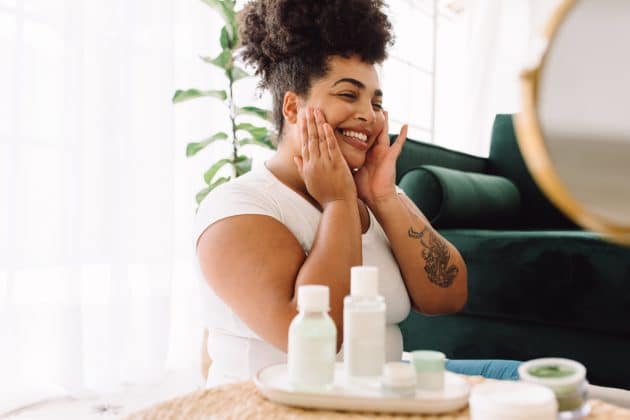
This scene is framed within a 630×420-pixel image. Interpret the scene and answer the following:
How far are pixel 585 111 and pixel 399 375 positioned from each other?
0.93 feet

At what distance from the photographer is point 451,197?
1.70 metres

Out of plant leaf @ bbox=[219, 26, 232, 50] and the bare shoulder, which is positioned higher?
plant leaf @ bbox=[219, 26, 232, 50]

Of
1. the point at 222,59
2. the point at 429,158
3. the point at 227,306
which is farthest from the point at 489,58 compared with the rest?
the point at 227,306

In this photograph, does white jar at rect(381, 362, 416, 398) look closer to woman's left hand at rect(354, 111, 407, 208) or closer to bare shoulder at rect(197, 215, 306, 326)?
bare shoulder at rect(197, 215, 306, 326)

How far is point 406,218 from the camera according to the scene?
3.61 ft

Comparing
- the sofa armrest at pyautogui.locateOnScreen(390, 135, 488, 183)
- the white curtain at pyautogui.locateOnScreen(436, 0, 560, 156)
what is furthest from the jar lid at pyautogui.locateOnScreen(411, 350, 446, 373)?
the white curtain at pyautogui.locateOnScreen(436, 0, 560, 156)

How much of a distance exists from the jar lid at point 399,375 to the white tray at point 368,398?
13 millimetres

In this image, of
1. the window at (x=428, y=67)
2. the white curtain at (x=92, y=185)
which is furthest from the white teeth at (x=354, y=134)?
the window at (x=428, y=67)

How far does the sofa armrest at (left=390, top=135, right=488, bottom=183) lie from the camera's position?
189 centimetres

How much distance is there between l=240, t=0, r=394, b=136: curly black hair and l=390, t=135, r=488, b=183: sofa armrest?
78 cm

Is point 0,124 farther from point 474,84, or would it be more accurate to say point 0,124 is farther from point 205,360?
point 474,84

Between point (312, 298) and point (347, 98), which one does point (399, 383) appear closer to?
point (312, 298)

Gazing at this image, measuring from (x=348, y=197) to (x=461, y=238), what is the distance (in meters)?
0.79

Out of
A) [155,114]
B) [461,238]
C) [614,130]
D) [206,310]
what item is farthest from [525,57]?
[155,114]
